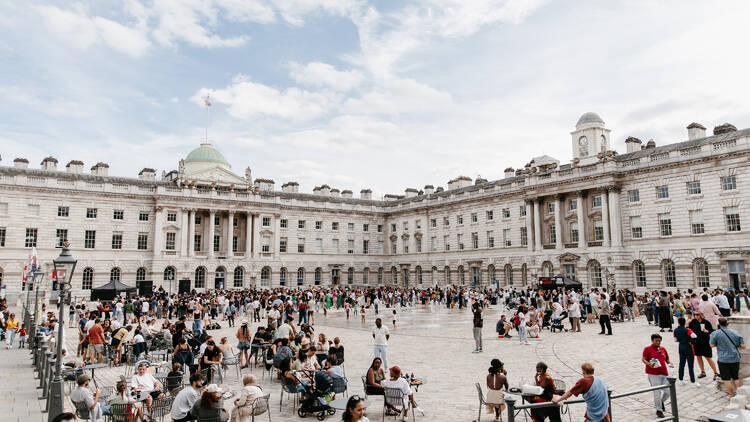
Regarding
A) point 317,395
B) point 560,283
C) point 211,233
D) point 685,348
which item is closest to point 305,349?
point 317,395

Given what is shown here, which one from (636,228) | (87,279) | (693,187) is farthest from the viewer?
(87,279)

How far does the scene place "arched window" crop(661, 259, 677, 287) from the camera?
125 feet

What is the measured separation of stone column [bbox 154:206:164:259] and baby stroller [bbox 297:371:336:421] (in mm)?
44317

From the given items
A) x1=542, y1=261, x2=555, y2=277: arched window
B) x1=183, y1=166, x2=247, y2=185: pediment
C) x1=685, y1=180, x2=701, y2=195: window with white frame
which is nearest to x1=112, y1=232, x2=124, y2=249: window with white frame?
x1=183, y1=166, x2=247, y2=185: pediment

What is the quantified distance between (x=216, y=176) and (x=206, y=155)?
701 centimetres

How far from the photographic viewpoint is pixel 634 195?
4141 centimetres

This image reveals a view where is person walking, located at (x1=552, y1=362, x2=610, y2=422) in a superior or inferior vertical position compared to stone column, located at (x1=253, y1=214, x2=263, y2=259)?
inferior

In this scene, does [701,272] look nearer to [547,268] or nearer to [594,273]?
[594,273]

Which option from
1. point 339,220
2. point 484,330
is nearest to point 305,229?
point 339,220

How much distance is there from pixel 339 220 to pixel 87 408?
176ft

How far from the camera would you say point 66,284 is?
34.9ft

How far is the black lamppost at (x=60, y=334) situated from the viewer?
9.05 meters

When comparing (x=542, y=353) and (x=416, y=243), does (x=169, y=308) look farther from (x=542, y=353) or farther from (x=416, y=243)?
(x=416, y=243)

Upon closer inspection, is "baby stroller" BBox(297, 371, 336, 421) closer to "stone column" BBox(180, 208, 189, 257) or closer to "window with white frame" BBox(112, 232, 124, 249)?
"stone column" BBox(180, 208, 189, 257)
